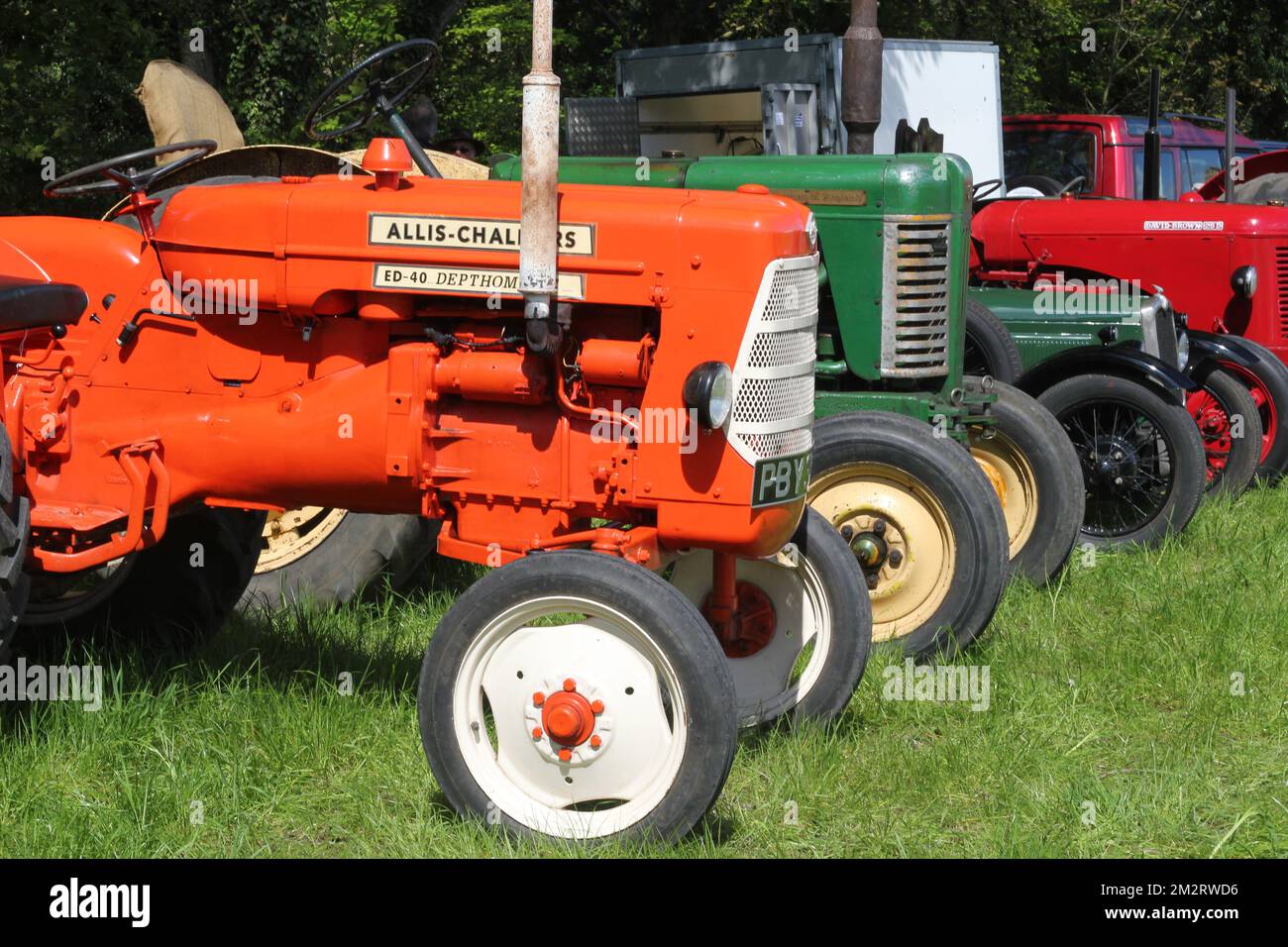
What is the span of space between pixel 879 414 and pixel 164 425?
2334 millimetres

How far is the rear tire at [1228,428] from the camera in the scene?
8.06 m

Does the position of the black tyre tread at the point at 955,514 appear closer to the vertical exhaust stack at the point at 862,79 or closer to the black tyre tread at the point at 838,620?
the black tyre tread at the point at 838,620

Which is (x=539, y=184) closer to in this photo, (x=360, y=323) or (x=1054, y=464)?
(x=360, y=323)

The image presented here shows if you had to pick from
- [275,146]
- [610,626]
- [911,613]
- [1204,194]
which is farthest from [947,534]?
[1204,194]

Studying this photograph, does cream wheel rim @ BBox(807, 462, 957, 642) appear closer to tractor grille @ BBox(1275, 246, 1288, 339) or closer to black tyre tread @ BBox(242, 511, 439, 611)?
black tyre tread @ BBox(242, 511, 439, 611)

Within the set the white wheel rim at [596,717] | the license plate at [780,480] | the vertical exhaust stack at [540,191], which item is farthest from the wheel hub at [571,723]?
the vertical exhaust stack at [540,191]

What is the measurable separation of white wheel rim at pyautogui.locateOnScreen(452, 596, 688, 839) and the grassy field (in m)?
0.14

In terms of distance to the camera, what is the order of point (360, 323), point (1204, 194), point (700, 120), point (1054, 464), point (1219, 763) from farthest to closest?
point (1204, 194) < point (700, 120) < point (1054, 464) < point (1219, 763) < point (360, 323)

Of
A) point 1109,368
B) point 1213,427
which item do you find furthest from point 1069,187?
point 1109,368

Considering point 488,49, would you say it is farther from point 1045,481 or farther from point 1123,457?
point 1045,481

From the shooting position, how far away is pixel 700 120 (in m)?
9.95

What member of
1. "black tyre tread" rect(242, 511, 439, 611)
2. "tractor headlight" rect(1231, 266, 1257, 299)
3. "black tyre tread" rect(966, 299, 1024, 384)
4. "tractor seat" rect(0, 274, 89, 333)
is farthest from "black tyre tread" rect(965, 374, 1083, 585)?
"tractor seat" rect(0, 274, 89, 333)

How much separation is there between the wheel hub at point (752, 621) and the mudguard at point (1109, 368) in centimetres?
316
